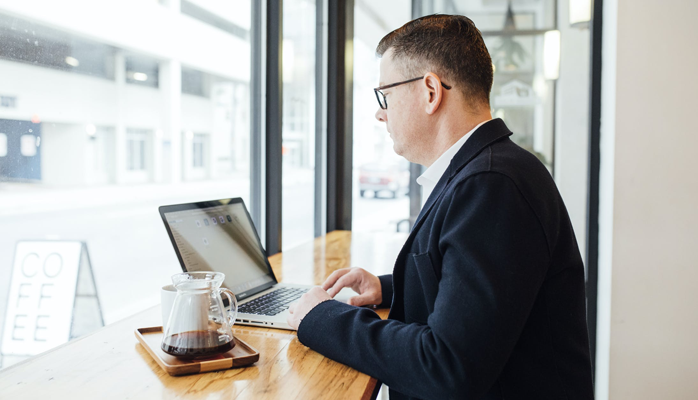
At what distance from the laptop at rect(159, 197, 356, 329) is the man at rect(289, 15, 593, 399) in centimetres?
23

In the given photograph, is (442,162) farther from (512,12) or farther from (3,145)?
(512,12)

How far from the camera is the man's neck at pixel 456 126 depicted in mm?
1121

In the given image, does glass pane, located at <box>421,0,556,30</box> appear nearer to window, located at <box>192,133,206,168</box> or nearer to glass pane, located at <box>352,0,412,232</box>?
glass pane, located at <box>352,0,412,232</box>

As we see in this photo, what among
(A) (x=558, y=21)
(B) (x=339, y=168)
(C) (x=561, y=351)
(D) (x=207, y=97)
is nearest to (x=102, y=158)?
(D) (x=207, y=97)

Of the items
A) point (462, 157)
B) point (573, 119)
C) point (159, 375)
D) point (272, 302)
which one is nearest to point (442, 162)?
point (462, 157)

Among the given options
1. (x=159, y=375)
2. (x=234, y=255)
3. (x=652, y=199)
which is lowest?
(x=159, y=375)

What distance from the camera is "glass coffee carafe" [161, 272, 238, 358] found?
0.94 m

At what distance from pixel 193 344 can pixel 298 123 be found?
1885mm

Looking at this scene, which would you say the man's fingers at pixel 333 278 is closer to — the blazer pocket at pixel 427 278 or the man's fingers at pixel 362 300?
the man's fingers at pixel 362 300

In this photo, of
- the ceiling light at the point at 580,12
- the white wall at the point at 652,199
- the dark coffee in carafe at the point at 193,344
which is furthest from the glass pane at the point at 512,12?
the dark coffee in carafe at the point at 193,344

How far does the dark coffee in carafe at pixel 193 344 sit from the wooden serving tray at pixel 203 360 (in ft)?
0.04

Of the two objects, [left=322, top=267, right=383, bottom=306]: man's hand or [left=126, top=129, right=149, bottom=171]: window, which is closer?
[left=322, top=267, right=383, bottom=306]: man's hand

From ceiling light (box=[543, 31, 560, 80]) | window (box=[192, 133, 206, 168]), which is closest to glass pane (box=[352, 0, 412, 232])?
ceiling light (box=[543, 31, 560, 80])

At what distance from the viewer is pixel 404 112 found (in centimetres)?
118
